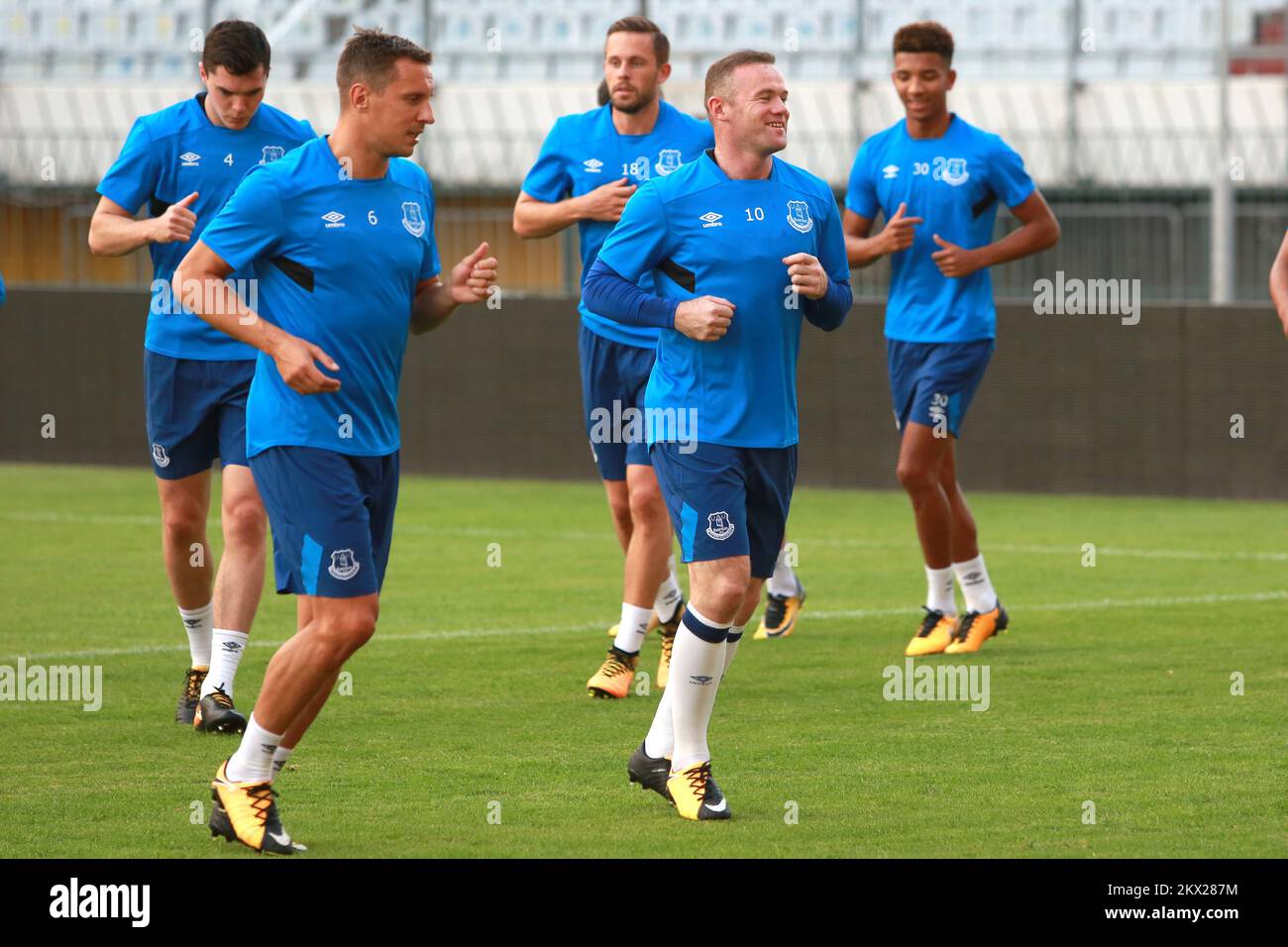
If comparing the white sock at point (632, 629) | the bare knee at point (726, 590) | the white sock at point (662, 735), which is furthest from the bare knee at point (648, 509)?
the bare knee at point (726, 590)

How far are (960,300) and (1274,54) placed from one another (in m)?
13.7

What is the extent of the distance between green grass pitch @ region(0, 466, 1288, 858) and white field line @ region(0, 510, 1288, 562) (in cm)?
6

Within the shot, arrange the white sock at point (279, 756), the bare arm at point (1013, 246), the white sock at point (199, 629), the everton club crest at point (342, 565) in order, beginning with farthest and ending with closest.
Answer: the bare arm at point (1013, 246) → the white sock at point (199, 629) → the white sock at point (279, 756) → the everton club crest at point (342, 565)

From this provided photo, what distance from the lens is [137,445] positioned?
20547mm

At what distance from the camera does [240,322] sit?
5977mm

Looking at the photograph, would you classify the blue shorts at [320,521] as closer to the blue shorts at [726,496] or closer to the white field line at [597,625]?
the blue shorts at [726,496]

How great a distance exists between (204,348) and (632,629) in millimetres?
2030

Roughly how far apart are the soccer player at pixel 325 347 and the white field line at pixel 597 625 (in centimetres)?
378

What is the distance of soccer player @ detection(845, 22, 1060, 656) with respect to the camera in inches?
391

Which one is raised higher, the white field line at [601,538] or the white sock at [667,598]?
the white field line at [601,538]

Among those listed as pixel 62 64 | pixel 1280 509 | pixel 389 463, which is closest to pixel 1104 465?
pixel 1280 509

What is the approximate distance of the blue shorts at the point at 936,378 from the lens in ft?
32.7
